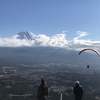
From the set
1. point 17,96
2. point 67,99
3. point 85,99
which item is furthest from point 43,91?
point 17,96

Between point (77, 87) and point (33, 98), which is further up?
point (77, 87)

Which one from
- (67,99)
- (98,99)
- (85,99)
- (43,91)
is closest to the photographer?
(43,91)

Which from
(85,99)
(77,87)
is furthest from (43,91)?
(85,99)

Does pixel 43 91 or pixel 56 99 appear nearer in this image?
pixel 43 91

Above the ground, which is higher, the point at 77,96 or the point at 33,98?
the point at 77,96

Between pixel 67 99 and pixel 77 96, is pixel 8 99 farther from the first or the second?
pixel 77 96

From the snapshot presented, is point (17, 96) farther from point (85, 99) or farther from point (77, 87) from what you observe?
point (77, 87)

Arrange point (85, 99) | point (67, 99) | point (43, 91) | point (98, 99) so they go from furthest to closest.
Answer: point (98, 99), point (85, 99), point (67, 99), point (43, 91)

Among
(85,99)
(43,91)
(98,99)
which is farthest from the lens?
(98,99)

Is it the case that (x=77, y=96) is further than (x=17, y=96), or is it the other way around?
(x=17, y=96)
